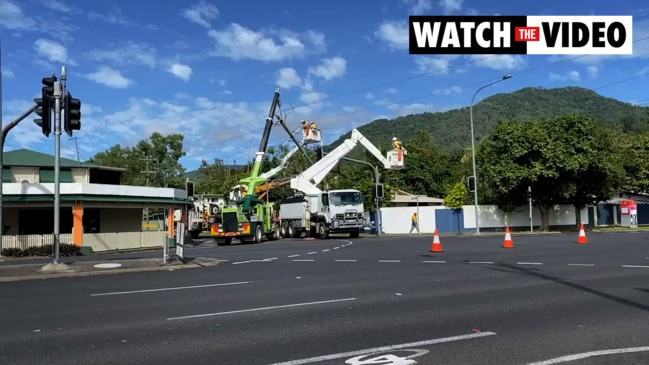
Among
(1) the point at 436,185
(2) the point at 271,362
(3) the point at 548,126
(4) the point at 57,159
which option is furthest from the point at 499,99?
(2) the point at 271,362

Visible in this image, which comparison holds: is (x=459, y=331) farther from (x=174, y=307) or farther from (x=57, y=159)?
(x=57, y=159)

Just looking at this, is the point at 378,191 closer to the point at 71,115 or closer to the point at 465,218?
the point at 465,218

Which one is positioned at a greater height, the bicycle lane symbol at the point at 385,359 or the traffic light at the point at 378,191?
the traffic light at the point at 378,191

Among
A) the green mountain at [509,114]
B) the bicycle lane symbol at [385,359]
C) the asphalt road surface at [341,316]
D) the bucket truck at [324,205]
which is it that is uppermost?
the green mountain at [509,114]

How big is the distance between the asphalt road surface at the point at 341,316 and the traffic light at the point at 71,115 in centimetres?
444

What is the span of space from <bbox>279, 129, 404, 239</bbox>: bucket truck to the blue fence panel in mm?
9430

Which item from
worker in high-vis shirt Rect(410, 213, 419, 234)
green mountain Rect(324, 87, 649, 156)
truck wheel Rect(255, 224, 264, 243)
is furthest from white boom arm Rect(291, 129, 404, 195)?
green mountain Rect(324, 87, 649, 156)

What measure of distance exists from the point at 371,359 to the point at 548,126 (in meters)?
41.5

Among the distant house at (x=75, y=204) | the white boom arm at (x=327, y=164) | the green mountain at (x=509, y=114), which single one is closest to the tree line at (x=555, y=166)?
the white boom arm at (x=327, y=164)

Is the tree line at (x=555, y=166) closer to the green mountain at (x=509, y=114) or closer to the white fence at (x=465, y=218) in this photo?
the white fence at (x=465, y=218)

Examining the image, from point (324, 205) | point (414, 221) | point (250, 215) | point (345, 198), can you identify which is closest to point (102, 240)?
point (250, 215)

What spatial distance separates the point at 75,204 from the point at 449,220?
96.6 ft

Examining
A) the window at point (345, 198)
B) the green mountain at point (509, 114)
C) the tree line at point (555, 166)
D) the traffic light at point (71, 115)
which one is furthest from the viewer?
the green mountain at point (509, 114)

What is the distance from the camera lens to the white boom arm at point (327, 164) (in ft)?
129
